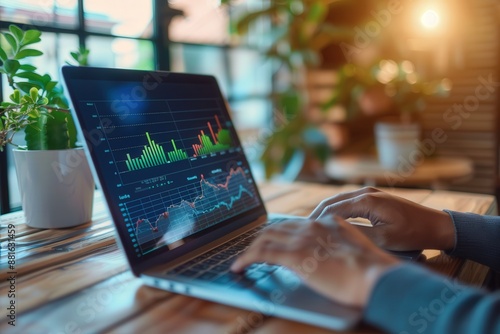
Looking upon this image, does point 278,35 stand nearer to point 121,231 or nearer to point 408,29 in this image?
point 408,29

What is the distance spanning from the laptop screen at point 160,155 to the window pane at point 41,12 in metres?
0.53

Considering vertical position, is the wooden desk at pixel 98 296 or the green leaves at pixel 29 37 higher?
the green leaves at pixel 29 37

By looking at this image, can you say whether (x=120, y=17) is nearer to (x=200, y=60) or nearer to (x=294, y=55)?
(x=200, y=60)

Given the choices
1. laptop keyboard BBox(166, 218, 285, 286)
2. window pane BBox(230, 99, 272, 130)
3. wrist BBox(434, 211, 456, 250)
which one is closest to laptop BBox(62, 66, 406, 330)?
laptop keyboard BBox(166, 218, 285, 286)

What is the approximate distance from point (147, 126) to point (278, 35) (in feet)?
6.80

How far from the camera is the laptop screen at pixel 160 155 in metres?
0.72

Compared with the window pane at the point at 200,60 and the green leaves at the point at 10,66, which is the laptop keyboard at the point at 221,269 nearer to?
the green leaves at the point at 10,66

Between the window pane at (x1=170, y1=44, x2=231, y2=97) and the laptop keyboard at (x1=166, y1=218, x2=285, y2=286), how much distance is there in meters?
1.32

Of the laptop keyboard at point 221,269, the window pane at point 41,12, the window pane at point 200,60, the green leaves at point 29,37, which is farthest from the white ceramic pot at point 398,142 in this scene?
the green leaves at point 29,37

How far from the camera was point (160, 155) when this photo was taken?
0.83m

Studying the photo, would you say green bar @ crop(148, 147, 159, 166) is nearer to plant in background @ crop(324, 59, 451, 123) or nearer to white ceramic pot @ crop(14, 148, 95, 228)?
white ceramic pot @ crop(14, 148, 95, 228)

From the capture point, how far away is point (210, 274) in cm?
67

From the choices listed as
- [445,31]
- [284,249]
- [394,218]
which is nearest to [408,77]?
[445,31]

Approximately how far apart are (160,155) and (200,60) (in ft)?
5.25
